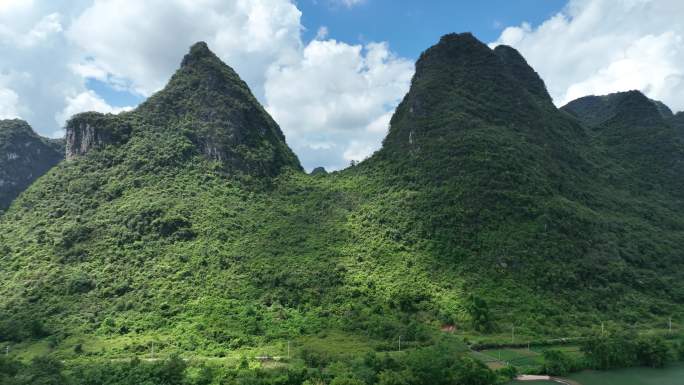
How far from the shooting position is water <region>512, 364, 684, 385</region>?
99.9 feet

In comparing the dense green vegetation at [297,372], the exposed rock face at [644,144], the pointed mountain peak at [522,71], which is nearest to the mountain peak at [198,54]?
the pointed mountain peak at [522,71]

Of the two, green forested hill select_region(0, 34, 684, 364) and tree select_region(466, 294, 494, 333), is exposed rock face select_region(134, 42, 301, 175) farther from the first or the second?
tree select_region(466, 294, 494, 333)

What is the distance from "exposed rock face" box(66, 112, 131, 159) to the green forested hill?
250mm

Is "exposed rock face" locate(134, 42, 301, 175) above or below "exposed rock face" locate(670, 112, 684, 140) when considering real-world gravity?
below

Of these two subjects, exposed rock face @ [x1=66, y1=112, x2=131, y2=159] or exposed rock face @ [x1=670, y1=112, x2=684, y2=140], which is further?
exposed rock face @ [x1=670, y1=112, x2=684, y2=140]

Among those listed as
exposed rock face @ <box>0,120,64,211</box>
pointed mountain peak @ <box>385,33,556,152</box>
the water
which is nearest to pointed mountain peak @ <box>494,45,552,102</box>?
pointed mountain peak @ <box>385,33,556,152</box>

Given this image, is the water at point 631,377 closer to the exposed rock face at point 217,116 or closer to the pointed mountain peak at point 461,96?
the pointed mountain peak at point 461,96

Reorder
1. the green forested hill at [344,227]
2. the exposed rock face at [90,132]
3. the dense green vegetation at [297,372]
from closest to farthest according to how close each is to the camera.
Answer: the dense green vegetation at [297,372], the green forested hill at [344,227], the exposed rock face at [90,132]

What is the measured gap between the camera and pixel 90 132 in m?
62.2

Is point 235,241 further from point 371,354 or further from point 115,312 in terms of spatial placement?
point 371,354

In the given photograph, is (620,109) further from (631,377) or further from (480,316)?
(631,377)

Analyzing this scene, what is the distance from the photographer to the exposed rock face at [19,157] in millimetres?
81250

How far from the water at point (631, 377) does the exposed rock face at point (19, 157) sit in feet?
277

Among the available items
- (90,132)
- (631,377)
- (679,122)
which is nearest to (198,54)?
(90,132)
